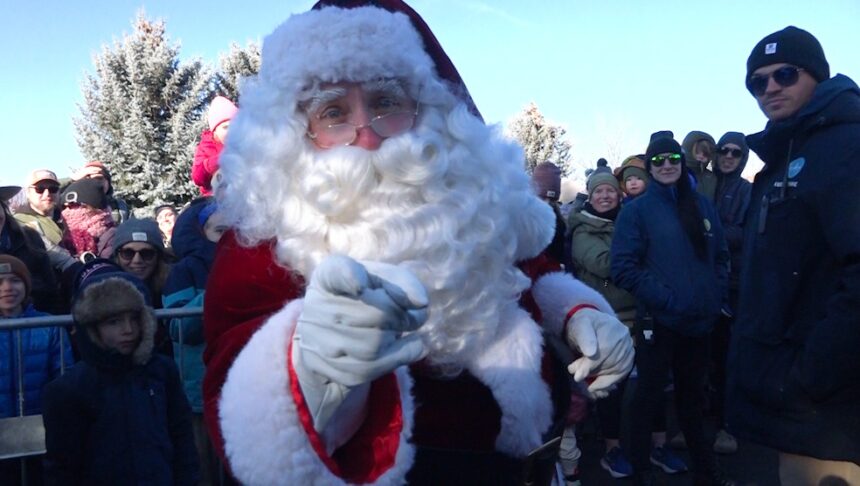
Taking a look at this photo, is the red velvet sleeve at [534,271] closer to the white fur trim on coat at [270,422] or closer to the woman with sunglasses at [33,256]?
the white fur trim on coat at [270,422]

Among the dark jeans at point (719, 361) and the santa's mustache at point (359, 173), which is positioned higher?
the santa's mustache at point (359, 173)

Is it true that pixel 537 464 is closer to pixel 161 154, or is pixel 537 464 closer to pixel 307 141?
pixel 307 141

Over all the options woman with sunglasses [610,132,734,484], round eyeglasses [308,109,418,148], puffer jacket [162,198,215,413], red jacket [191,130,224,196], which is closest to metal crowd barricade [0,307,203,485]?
puffer jacket [162,198,215,413]

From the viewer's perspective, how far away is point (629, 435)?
180 inches

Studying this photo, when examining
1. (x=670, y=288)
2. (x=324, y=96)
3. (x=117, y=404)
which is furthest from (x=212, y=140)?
(x=324, y=96)

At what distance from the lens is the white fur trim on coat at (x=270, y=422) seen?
4.25ft

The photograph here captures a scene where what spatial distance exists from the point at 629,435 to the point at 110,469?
116 inches

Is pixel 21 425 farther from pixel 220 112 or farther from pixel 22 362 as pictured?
pixel 220 112

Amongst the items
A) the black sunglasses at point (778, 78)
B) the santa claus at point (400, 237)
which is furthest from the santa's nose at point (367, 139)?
the black sunglasses at point (778, 78)

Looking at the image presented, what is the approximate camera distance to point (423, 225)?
1.73 m

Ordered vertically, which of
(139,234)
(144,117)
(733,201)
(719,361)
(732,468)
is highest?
(144,117)

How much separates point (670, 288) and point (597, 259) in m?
0.96

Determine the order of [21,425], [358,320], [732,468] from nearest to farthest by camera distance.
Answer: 1. [358,320]
2. [21,425]
3. [732,468]

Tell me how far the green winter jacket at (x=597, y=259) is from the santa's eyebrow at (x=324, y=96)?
→ 378cm
